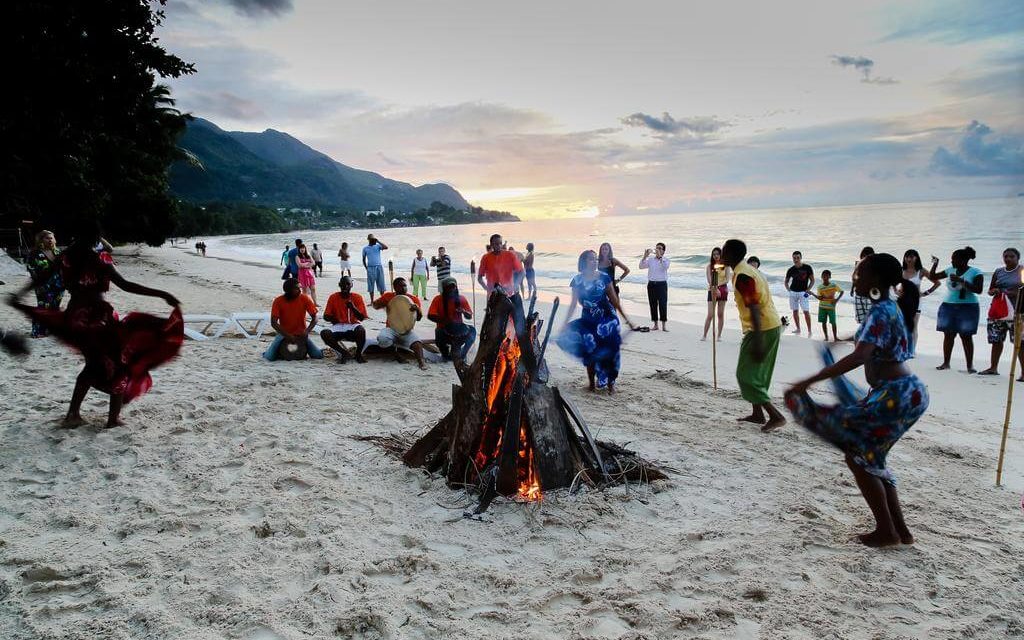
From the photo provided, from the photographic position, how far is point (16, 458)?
4.58 m

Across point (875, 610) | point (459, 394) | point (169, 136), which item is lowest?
point (875, 610)

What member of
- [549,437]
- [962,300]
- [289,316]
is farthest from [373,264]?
[962,300]

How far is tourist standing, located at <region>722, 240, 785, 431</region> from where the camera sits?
5.63m

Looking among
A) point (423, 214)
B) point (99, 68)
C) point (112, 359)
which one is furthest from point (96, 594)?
point (423, 214)

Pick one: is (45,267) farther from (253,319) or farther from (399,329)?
(399,329)

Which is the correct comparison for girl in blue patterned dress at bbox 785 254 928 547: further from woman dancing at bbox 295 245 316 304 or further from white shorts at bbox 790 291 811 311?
woman dancing at bbox 295 245 316 304

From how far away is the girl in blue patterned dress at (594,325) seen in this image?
23.4 feet

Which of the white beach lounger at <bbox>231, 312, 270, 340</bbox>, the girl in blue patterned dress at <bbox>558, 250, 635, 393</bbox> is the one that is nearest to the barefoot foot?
the girl in blue patterned dress at <bbox>558, 250, 635, 393</bbox>

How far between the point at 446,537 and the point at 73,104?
23.8m

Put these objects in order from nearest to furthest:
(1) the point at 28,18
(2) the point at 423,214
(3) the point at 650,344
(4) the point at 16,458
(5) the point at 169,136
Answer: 1. (4) the point at 16,458
2. (3) the point at 650,344
3. (1) the point at 28,18
4. (5) the point at 169,136
5. (2) the point at 423,214

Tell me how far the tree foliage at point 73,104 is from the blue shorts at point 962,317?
20.3m

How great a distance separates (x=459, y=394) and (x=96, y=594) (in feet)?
7.97

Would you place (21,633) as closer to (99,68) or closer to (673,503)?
(673,503)

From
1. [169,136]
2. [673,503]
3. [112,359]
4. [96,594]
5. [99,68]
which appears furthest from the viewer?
[169,136]
